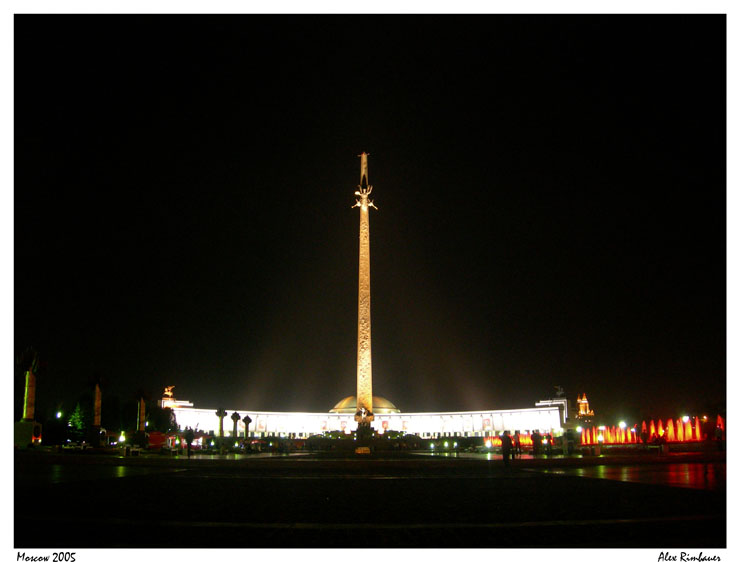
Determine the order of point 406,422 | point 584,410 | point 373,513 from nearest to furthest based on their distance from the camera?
1. point 373,513
2. point 584,410
3. point 406,422

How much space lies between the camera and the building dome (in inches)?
3187

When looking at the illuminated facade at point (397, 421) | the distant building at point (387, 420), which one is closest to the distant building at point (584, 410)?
the distant building at point (387, 420)

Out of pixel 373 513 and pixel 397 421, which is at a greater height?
pixel 373 513

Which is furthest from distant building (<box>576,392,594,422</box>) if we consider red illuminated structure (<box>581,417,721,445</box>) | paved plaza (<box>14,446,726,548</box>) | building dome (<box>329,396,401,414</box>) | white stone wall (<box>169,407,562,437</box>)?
paved plaza (<box>14,446,726,548</box>)

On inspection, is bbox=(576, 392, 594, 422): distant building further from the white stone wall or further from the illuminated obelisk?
the illuminated obelisk

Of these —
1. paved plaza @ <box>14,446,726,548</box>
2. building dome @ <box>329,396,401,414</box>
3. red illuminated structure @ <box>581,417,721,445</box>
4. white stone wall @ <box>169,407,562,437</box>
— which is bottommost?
white stone wall @ <box>169,407,562,437</box>

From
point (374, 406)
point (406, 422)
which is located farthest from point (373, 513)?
point (406, 422)

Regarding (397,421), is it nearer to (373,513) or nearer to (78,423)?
(78,423)

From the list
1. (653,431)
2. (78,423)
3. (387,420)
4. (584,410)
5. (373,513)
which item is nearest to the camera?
(373,513)

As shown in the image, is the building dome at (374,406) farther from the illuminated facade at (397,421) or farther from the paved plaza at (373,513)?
the paved plaza at (373,513)

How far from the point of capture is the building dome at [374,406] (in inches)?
3187

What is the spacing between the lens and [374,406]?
8062 cm

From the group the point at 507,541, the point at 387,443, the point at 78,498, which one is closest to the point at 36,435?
the point at 387,443

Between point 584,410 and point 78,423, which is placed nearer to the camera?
point 78,423
